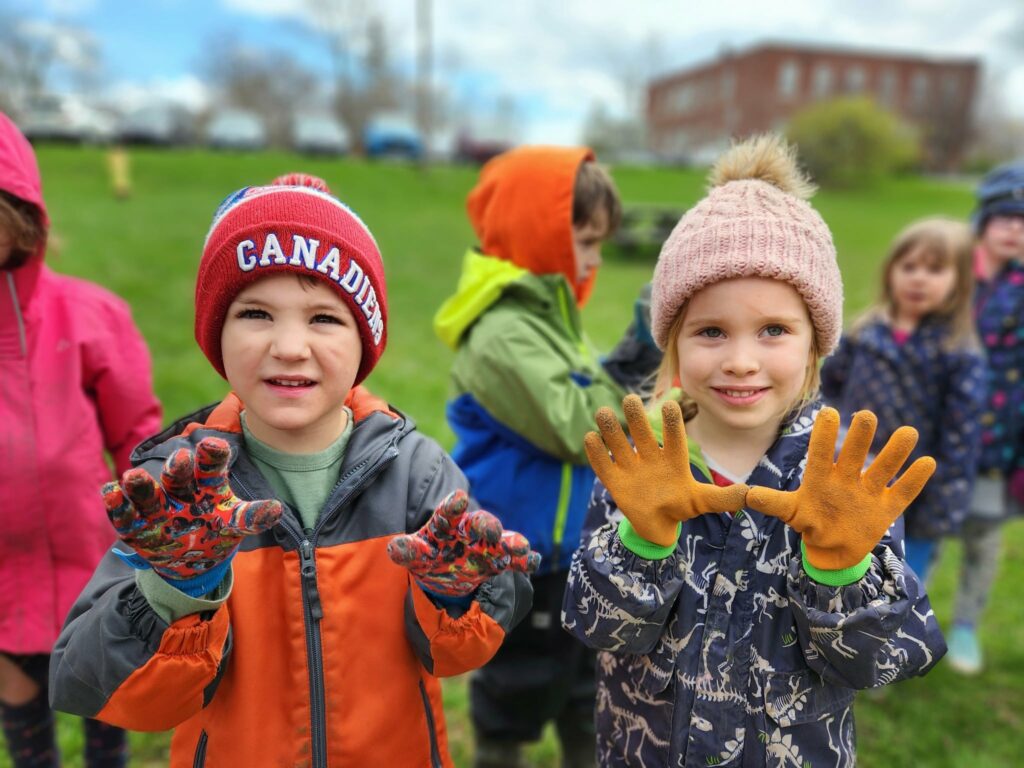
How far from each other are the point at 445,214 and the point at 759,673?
51.4 feet

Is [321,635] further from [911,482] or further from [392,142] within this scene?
[392,142]

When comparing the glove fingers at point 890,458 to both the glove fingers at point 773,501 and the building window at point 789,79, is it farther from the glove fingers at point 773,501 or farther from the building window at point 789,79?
the building window at point 789,79

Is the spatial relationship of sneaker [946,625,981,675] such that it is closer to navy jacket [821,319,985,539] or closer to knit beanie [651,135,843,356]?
navy jacket [821,319,985,539]

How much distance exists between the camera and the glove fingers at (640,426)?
48.8 inches

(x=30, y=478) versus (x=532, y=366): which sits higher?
(x=532, y=366)

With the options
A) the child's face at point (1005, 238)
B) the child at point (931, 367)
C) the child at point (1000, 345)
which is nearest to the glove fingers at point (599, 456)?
the child at point (931, 367)

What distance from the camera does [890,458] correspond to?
3.90 ft

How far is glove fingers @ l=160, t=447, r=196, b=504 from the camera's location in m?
1.04

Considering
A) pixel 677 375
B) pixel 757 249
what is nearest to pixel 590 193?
pixel 677 375

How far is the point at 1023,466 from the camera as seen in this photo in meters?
2.94

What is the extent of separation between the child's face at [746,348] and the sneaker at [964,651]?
2.48 metres

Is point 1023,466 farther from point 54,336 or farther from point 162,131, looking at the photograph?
point 162,131

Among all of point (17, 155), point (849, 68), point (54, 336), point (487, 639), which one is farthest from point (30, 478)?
point (849, 68)

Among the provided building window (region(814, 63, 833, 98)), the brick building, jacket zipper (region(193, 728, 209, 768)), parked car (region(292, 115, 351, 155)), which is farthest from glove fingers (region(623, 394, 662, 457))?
building window (region(814, 63, 833, 98))
